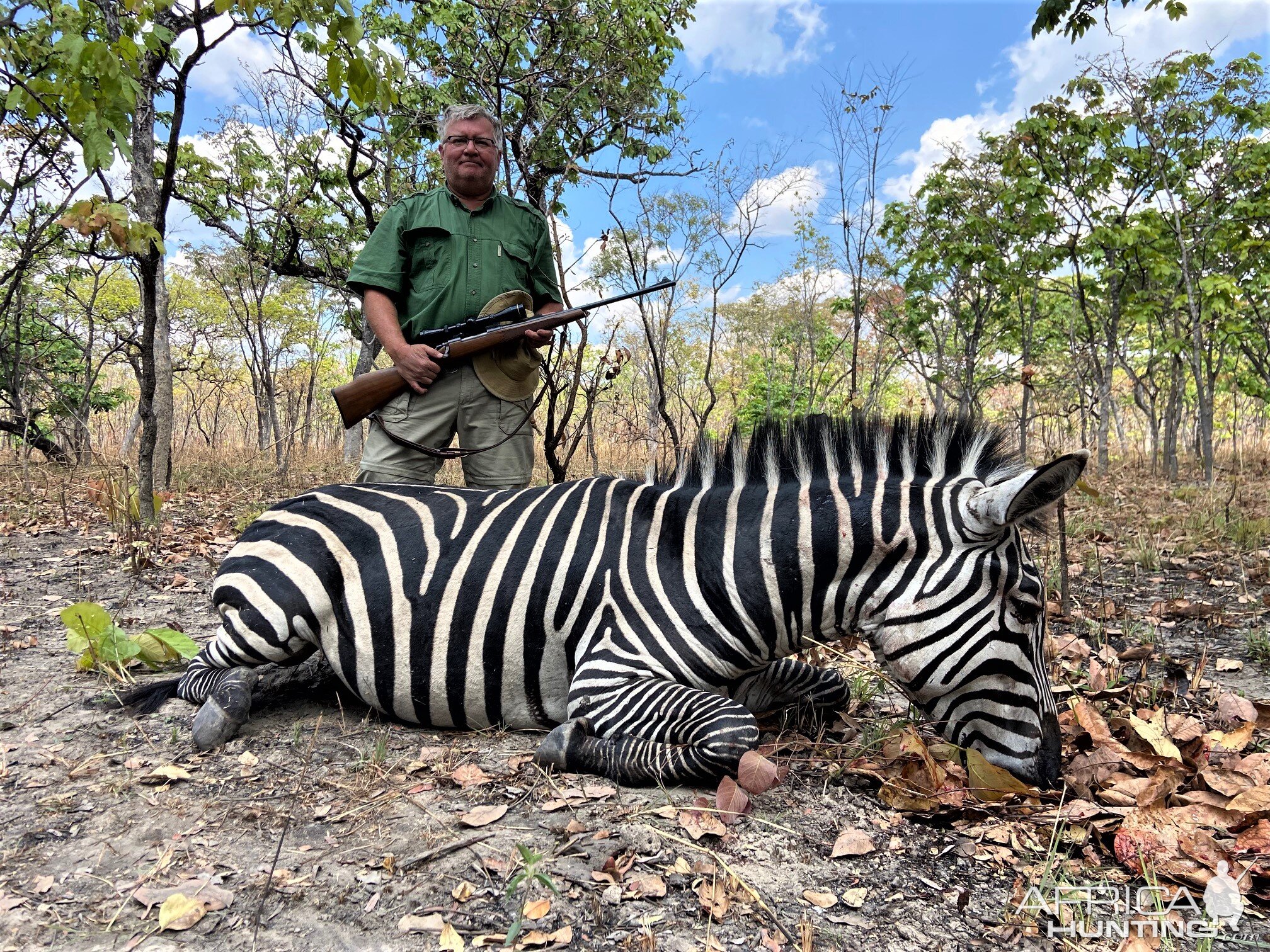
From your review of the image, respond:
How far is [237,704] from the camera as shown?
2807 millimetres

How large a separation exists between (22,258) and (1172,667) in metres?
12.7

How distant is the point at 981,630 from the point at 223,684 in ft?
9.60

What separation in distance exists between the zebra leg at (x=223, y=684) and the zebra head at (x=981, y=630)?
2479mm

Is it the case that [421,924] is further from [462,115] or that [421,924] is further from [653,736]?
[462,115]

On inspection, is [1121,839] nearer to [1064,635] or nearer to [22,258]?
[1064,635]

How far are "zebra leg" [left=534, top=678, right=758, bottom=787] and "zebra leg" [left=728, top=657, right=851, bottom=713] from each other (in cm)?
56

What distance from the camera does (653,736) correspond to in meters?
2.47

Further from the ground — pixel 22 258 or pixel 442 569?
pixel 22 258

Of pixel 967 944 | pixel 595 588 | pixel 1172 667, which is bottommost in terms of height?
pixel 967 944

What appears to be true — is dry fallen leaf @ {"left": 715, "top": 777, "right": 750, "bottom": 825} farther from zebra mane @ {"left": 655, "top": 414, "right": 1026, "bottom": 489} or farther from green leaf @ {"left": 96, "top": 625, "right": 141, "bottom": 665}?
green leaf @ {"left": 96, "top": 625, "right": 141, "bottom": 665}

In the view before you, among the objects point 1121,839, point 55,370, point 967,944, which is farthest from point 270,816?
point 55,370

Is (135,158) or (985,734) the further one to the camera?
(135,158)

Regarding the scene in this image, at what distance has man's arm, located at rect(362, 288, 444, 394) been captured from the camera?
3.93m

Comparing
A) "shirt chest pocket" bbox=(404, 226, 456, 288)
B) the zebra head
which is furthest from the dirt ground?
"shirt chest pocket" bbox=(404, 226, 456, 288)
